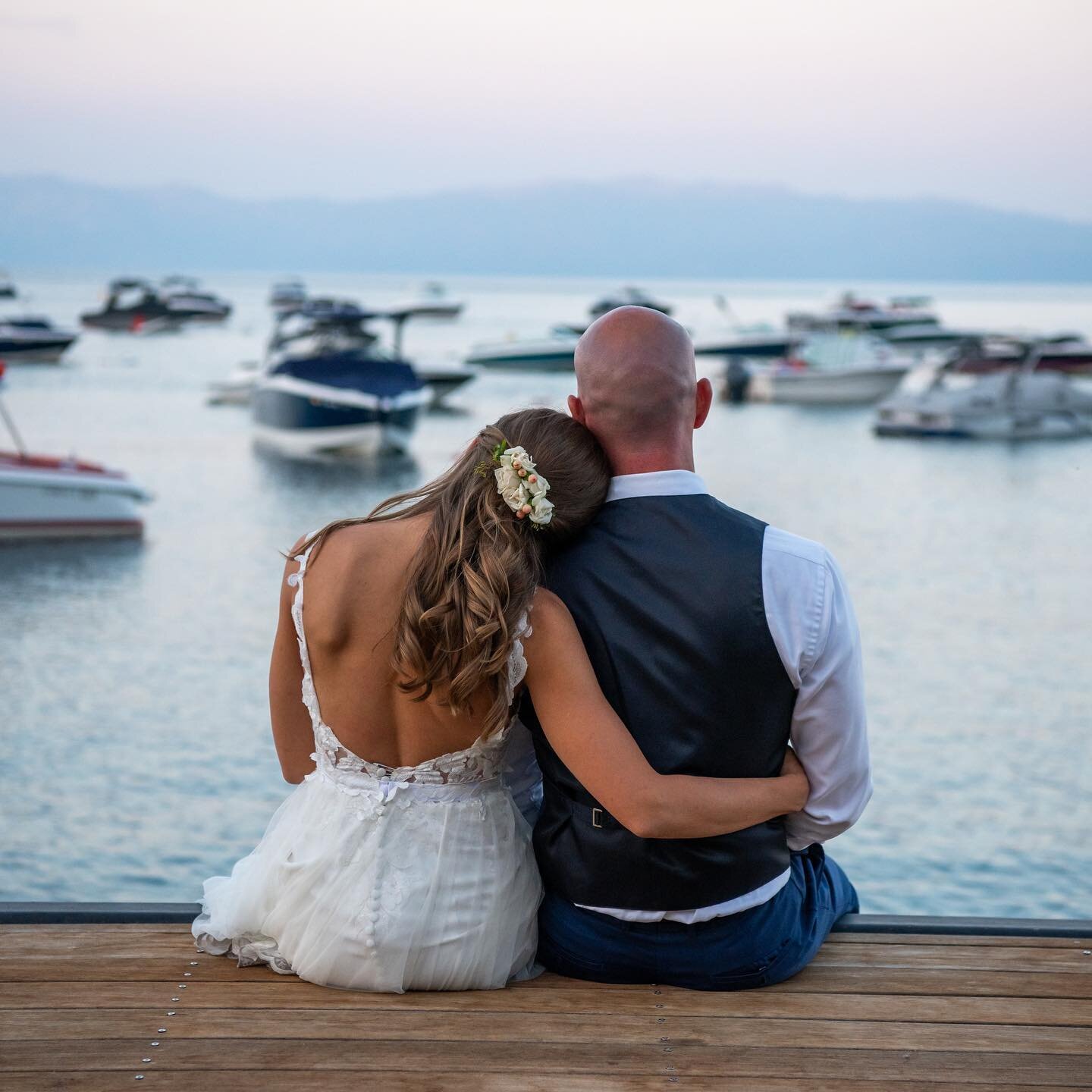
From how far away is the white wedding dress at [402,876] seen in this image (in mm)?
2279

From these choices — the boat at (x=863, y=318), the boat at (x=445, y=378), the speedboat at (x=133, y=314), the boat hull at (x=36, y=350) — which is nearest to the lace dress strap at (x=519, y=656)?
the boat at (x=445, y=378)

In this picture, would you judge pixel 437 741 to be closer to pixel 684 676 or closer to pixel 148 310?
pixel 684 676

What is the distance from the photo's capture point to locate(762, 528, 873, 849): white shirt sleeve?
2.12 meters

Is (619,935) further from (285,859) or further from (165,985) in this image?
(165,985)

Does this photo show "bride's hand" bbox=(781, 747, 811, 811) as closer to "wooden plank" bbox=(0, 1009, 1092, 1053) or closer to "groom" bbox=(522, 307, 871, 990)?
"groom" bbox=(522, 307, 871, 990)

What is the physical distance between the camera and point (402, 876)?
2287 mm

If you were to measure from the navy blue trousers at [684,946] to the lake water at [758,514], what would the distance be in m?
1.64

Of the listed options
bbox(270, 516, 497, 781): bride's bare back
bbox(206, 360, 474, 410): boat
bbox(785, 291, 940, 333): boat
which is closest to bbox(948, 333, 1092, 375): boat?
bbox(785, 291, 940, 333): boat

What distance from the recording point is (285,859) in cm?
237

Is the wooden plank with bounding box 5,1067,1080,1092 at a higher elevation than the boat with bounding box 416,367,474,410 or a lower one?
higher

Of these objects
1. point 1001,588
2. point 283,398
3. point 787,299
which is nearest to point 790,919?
point 1001,588

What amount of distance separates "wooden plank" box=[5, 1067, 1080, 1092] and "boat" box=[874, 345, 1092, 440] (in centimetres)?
3237

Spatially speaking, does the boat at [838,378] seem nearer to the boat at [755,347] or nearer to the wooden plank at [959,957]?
the boat at [755,347]

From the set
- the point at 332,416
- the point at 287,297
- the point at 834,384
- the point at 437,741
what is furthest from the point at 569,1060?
the point at 287,297
